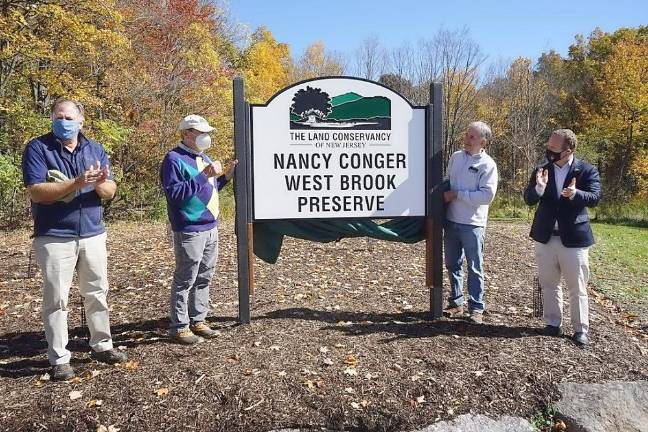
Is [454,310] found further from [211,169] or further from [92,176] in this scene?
[92,176]

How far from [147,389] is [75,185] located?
4.46 ft

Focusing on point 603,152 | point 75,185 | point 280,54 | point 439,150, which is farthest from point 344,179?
point 280,54

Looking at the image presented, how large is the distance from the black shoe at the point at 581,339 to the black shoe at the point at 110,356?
3.47m

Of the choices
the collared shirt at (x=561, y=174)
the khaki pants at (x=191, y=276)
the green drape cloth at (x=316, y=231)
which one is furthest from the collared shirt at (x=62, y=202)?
the collared shirt at (x=561, y=174)

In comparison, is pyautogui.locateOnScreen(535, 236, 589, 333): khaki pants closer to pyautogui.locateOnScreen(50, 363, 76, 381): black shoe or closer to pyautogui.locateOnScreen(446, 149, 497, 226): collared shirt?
pyautogui.locateOnScreen(446, 149, 497, 226): collared shirt

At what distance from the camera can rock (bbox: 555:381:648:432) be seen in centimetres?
336

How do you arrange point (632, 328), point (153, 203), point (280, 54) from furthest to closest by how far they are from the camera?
point (280, 54) → point (153, 203) → point (632, 328)

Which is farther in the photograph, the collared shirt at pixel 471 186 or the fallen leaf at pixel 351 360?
the collared shirt at pixel 471 186

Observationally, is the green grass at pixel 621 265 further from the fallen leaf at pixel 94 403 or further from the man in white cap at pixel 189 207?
the fallen leaf at pixel 94 403

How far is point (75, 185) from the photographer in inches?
130

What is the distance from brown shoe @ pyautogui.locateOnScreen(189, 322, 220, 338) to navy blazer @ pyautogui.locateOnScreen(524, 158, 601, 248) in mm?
2734

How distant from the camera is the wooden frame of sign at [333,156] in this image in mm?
4449

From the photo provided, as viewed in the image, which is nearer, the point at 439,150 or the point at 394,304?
the point at 439,150

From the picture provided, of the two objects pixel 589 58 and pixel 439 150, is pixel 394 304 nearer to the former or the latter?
pixel 439 150
